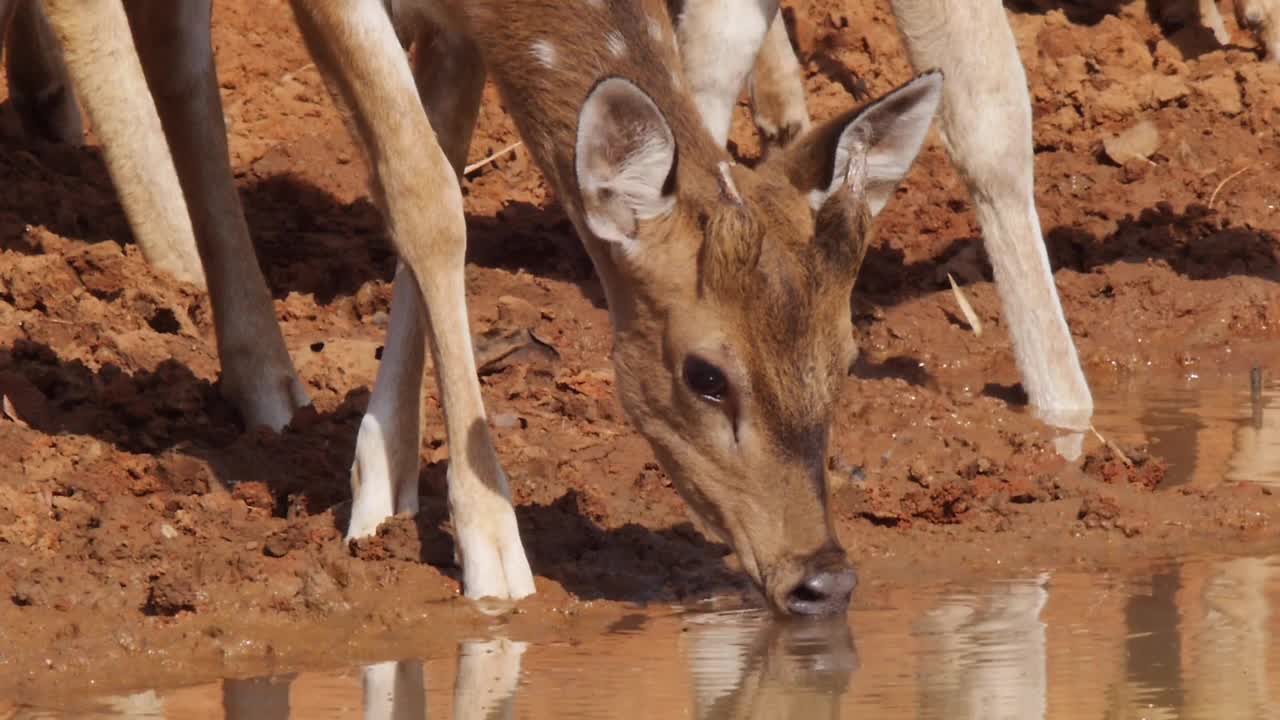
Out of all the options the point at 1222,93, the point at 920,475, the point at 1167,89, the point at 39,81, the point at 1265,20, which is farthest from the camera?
the point at 1265,20

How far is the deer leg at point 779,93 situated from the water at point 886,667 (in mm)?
4712

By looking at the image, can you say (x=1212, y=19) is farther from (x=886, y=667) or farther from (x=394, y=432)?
(x=886, y=667)

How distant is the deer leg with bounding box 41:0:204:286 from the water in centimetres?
395

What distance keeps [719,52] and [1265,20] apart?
16.9 ft

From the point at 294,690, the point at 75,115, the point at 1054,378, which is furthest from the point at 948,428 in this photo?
the point at 75,115

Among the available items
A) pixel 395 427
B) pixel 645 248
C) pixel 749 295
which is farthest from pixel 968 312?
pixel 749 295

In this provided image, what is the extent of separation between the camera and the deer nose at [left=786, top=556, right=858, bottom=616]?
215 inches

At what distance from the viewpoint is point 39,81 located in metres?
11.1

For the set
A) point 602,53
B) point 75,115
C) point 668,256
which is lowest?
point 668,256

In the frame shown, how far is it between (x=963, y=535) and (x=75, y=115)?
604 centimetres

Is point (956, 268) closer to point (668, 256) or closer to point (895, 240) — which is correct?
point (895, 240)

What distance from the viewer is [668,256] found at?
5.81 m

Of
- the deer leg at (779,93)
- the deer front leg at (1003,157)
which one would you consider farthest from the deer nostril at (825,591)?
the deer leg at (779,93)

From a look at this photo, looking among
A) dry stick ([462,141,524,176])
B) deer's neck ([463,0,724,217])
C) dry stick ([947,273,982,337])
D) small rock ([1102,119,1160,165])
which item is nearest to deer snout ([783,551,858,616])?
deer's neck ([463,0,724,217])
